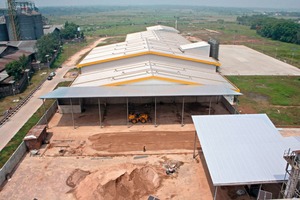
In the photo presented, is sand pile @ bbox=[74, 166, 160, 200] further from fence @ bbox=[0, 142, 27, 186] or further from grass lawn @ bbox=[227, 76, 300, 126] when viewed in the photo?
grass lawn @ bbox=[227, 76, 300, 126]

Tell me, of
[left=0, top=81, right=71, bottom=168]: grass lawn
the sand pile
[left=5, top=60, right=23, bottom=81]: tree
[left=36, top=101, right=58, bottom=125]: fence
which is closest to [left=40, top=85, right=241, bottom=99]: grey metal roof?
[left=36, top=101, right=58, bottom=125]: fence

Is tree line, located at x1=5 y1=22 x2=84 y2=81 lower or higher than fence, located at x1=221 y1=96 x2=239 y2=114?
higher

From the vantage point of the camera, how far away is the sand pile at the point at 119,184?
18641 mm

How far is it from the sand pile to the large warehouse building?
888 centimetres

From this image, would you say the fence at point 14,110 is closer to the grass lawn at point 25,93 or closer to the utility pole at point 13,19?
A: the grass lawn at point 25,93

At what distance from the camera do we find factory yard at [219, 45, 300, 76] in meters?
53.3

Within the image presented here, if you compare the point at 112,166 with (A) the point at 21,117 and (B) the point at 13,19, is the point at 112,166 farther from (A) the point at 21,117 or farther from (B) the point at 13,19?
(B) the point at 13,19

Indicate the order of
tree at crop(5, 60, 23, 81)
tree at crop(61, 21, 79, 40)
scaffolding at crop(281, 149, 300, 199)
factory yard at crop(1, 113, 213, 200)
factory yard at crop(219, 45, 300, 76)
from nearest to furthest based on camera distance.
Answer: scaffolding at crop(281, 149, 300, 199)
factory yard at crop(1, 113, 213, 200)
tree at crop(5, 60, 23, 81)
factory yard at crop(219, 45, 300, 76)
tree at crop(61, 21, 79, 40)

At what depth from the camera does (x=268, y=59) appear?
6506 cm

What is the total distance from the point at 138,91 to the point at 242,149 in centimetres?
1391

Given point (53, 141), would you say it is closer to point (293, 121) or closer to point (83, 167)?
point (83, 167)

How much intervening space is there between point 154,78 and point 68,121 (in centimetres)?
1153

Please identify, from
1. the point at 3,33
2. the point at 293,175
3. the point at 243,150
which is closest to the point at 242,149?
the point at 243,150

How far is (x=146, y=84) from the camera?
31422 mm
